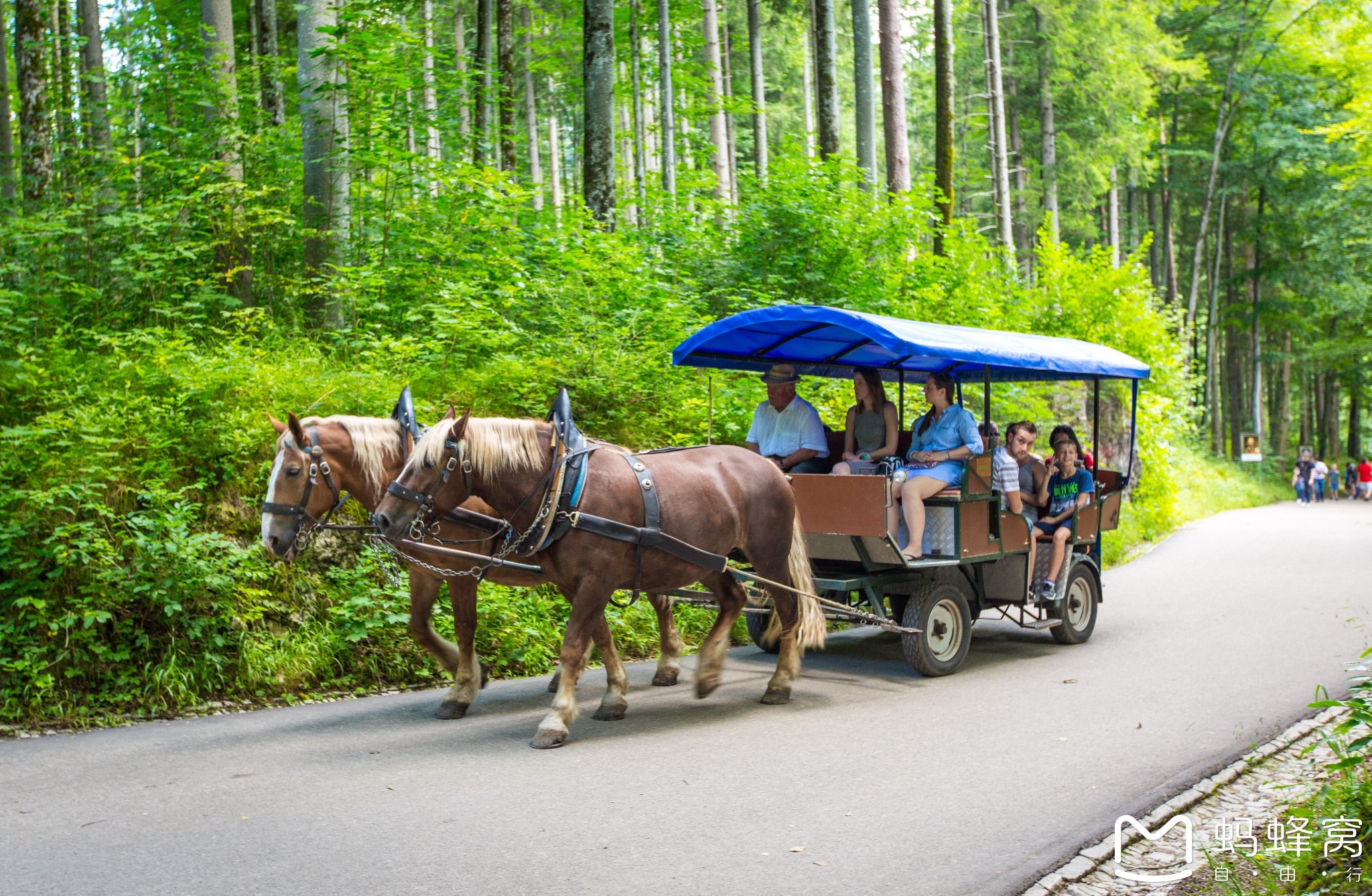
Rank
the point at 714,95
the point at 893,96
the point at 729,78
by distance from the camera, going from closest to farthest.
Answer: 1. the point at 893,96
2. the point at 714,95
3. the point at 729,78

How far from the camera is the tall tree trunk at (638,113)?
20.4 metres

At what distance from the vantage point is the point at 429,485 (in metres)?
5.91

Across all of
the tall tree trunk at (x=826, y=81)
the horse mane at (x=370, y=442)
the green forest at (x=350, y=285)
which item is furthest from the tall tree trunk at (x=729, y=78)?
the horse mane at (x=370, y=442)

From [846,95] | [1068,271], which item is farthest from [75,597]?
[846,95]

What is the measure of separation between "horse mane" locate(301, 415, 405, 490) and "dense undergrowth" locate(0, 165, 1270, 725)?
136cm

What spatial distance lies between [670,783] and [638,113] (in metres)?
24.0

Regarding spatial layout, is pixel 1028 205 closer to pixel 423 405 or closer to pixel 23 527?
pixel 423 405

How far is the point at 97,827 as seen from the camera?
464 centimetres

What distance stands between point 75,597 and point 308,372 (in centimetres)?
328

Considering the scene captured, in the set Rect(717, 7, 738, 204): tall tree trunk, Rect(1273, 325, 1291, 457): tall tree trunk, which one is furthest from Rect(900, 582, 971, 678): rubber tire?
Rect(1273, 325, 1291, 457): tall tree trunk

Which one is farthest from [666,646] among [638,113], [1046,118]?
[1046,118]

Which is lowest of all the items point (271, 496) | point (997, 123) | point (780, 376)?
point (271, 496)

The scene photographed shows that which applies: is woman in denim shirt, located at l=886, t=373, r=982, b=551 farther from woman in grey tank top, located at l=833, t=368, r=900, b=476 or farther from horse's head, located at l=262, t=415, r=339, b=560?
horse's head, located at l=262, t=415, r=339, b=560
